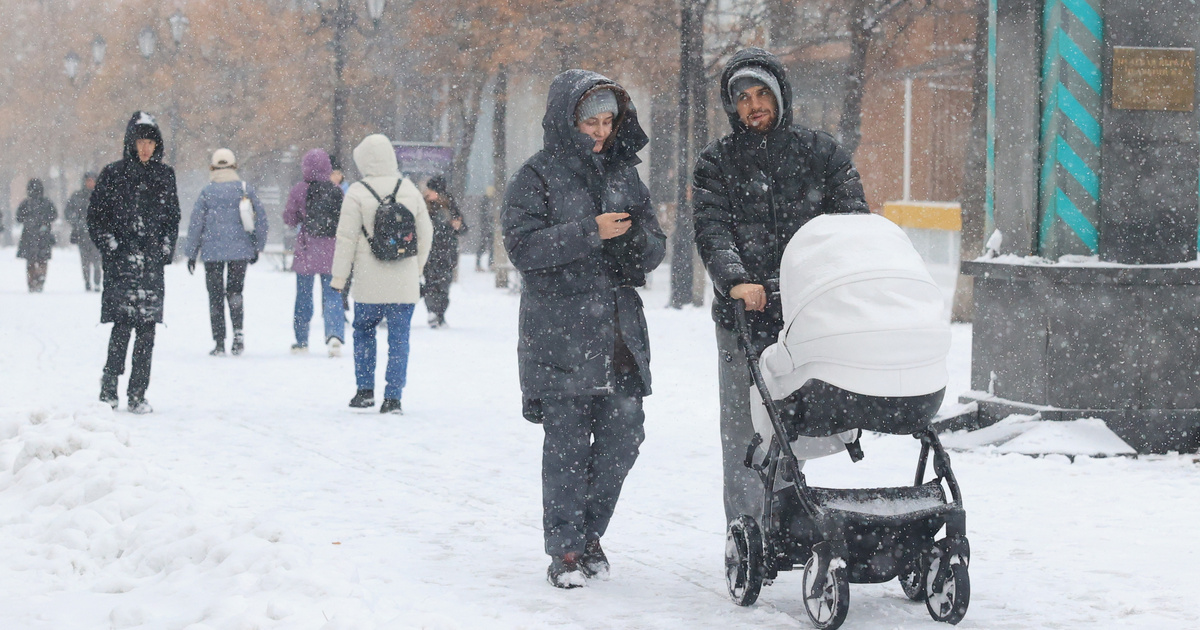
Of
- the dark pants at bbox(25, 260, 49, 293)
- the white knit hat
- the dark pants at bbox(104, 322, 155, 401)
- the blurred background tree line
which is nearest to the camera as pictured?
the dark pants at bbox(104, 322, 155, 401)

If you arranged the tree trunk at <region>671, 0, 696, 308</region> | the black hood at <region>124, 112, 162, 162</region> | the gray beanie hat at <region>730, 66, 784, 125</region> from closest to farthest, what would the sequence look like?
1. the gray beanie hat at <region>730, 66, 784, 125</region>
2. the black hood at <region>124, 112, 162, 162</region>
3. the tree trunk at <region>671, 0, 696, 308</region>

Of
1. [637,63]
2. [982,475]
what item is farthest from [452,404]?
[637,63]

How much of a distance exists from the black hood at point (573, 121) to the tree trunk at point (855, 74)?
14.1m

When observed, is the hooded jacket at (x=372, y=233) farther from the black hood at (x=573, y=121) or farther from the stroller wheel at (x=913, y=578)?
the stroller wheel at (x=913, y=578)

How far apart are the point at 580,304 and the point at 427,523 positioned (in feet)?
5.74

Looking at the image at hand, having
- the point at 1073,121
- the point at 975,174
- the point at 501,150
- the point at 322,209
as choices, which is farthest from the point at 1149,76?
the point at 501,150

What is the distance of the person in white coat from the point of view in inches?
416

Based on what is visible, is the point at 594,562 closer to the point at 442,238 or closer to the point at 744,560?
the point at 744,560

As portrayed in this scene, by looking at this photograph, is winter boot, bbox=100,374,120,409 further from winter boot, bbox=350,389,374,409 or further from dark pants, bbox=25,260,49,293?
dark pants, bbox=25,260,49,293

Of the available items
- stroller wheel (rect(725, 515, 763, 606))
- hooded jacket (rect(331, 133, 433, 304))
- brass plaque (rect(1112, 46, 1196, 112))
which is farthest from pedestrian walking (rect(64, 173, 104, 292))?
stroller wheel (rect(725, 515, 763, 606))

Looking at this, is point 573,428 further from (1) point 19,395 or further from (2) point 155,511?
(1) point 19,395

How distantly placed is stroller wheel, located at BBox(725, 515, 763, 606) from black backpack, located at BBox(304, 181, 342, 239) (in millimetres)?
9420

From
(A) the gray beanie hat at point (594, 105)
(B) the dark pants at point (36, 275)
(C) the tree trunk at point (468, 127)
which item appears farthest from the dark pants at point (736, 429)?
(C) the tree trunk at point (468, 127)

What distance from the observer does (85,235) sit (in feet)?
82.8
